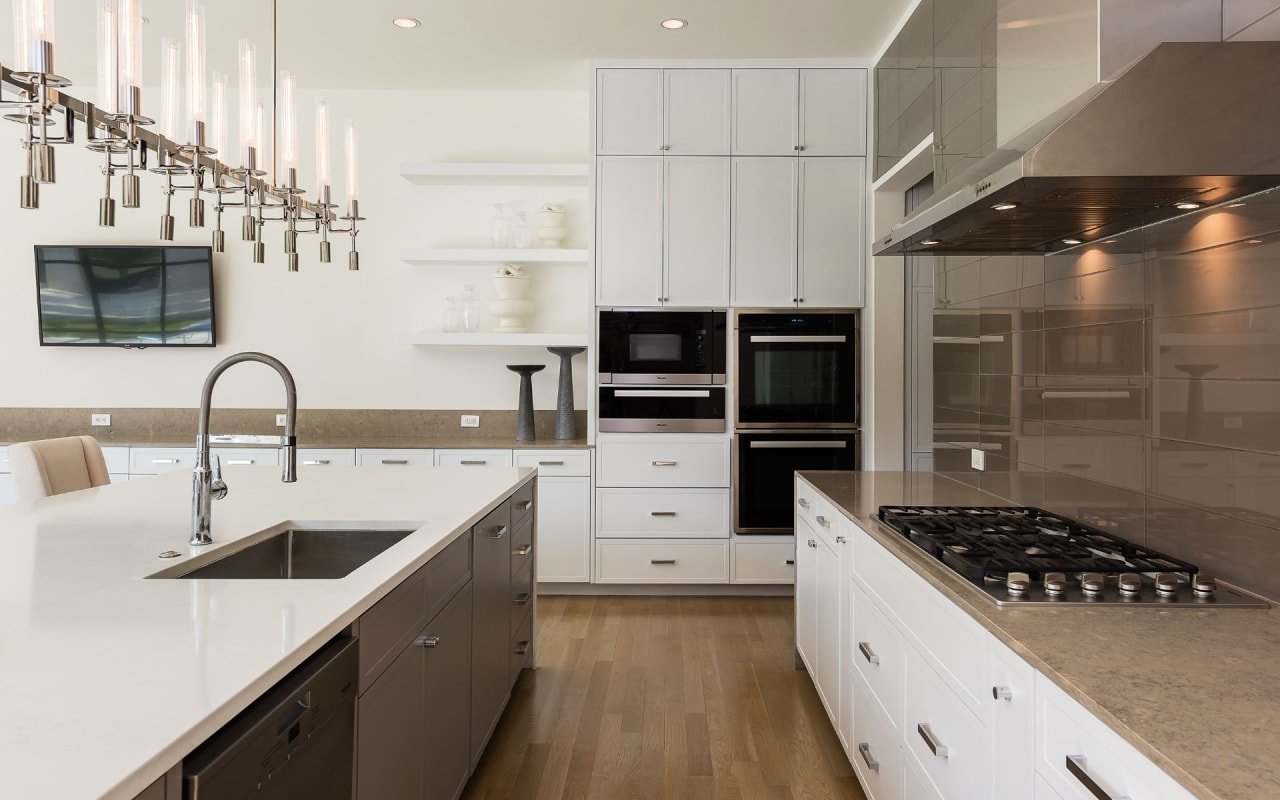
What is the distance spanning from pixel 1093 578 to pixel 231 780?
1.44 metres

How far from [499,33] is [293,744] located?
Result: 3.64 m

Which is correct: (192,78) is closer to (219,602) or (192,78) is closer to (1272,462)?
(219,602)

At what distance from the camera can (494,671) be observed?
261cm

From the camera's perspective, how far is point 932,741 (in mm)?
1683

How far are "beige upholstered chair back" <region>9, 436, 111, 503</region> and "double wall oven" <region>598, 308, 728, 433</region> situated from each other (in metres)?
2.26

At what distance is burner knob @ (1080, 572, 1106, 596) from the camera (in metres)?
1.51

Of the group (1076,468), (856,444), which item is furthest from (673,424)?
(1076,468)

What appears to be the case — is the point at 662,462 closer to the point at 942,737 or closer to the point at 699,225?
the point at 699,225

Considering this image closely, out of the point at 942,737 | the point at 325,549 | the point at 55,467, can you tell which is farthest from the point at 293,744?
the point at 55,467

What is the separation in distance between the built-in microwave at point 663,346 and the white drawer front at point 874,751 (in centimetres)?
223

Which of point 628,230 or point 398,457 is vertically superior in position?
point 628,230

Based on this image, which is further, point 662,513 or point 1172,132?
point 662,513

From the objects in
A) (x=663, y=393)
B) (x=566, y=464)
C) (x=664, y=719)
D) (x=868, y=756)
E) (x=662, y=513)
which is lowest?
(x=664, y=719)

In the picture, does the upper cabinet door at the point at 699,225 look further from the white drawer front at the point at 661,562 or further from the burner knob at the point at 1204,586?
the burner knob at the point at 1204,586
